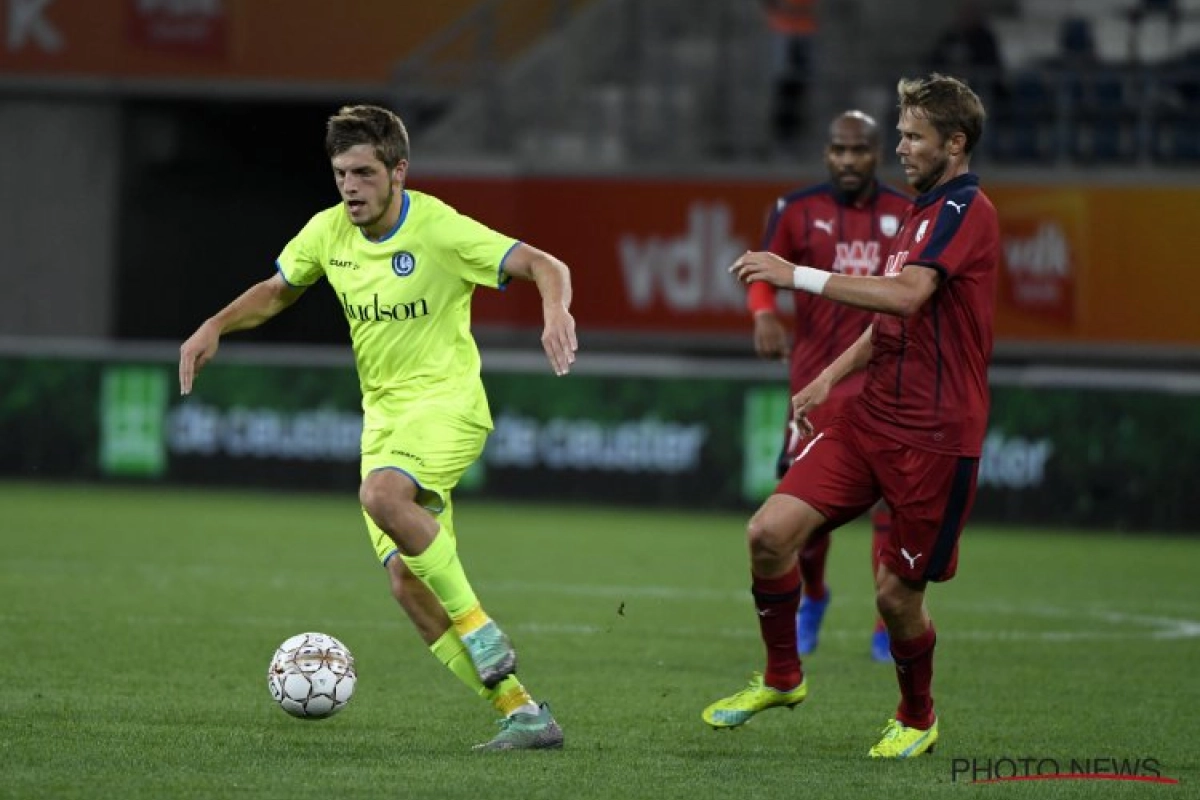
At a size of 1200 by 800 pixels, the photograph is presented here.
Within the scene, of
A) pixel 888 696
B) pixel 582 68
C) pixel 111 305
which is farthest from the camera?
pixel 111 305

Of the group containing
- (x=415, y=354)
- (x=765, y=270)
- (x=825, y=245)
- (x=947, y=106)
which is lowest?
(x=415, y=354)

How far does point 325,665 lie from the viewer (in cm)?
754

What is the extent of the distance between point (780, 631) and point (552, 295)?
5.16 ft

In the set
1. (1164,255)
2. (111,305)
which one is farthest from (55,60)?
(1164,255)

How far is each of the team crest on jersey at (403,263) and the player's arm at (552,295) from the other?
0.32 m

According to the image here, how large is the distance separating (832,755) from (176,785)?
7.22 feet

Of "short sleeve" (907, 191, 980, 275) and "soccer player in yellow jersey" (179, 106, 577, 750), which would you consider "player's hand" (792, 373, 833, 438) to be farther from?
"soccer player in yellow jersey" (179, 106, 577, 750)

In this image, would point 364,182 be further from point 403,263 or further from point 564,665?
point 564,665

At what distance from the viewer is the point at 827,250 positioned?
1022 cm

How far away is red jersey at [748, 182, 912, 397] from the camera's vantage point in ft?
33.4

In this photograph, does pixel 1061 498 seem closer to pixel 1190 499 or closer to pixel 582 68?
pixel 1190 499

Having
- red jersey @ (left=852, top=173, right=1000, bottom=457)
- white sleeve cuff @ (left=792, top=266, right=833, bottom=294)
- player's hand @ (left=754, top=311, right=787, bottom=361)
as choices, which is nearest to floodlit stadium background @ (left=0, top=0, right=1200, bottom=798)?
red jersey @ (left=852, top=173, right=1000, bottom=457)

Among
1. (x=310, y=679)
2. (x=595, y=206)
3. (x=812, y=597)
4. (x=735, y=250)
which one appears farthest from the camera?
(x=595, y=206)

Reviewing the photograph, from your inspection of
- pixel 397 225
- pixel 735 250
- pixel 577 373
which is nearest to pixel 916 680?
pixel 397 225
